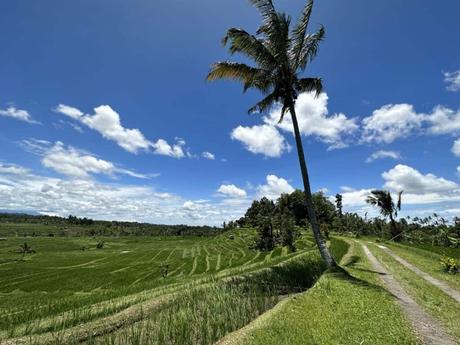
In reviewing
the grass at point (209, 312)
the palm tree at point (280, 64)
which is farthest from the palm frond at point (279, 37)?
the grass at point (209, 312)

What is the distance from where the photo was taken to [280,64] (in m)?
16.8

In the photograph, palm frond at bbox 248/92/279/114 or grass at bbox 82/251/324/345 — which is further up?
palm frond at bbox 248/92/279/114

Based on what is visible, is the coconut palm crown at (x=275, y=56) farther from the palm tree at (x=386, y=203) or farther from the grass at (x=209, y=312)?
the palm tree at (x=386, y=203)

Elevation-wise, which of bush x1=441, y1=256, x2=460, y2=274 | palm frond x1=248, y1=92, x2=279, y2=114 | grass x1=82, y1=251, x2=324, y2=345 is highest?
palm frond x1=248, y1=92, x2=279, y2=114

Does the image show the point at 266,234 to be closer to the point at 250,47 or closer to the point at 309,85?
the point at 309,85

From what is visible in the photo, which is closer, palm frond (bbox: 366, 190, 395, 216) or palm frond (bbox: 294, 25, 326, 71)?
palm frond (bbox: 294, 25, 326, 71)

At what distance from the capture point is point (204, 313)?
10141 mm

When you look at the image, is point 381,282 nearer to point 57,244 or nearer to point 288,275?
point 288,275

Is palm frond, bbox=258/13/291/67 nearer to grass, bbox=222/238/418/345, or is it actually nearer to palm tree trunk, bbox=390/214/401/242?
grass, bbox=222/238/418/345

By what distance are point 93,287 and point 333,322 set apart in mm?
62479

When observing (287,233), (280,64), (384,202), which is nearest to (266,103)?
(280,64)

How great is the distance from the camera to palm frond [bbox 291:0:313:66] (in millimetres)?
16617

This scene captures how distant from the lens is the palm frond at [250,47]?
1639 centimetres

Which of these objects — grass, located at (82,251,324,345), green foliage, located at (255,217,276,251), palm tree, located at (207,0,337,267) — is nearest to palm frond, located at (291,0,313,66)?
palm tree, located at (207,0,337,267)
